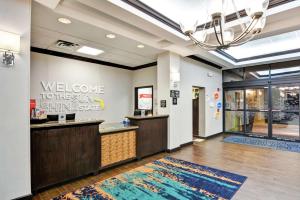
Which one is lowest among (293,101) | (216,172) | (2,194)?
(216,172)

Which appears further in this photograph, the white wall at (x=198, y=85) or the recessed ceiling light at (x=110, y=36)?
the white wall at (x=198, y=85)

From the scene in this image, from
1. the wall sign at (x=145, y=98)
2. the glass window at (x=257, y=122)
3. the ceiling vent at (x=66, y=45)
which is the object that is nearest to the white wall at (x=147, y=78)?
the wall sign at (x=145, y=98)

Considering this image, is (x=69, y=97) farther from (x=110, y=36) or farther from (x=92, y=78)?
(x=110, y=36)

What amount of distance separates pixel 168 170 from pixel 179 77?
8.86ft

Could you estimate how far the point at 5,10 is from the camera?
2.20 meters

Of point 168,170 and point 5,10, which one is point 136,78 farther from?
point 5,10

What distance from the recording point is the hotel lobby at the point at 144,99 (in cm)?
234

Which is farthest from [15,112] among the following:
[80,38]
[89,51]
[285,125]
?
[285,125]

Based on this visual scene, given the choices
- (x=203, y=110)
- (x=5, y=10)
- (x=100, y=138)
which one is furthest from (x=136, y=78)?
(x=5, y=10)

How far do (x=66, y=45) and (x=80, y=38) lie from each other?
687 mm

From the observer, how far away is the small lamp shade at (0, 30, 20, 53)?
213cm

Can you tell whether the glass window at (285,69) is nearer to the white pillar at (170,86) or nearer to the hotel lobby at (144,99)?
the hotel lobby at (144,99)

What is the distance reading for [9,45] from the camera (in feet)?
7.10

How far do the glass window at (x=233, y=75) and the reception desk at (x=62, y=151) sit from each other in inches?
257
